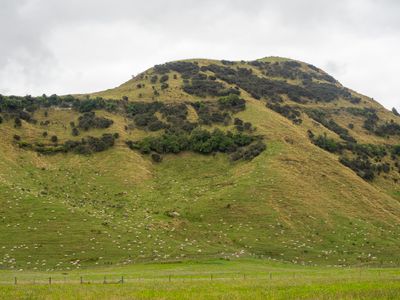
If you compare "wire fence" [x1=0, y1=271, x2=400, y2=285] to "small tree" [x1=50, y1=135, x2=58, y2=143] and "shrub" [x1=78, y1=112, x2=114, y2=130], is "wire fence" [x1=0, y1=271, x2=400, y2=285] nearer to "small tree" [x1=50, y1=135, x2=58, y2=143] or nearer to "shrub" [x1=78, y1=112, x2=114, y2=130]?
"small tree" [x1=50, y1=135, x2=58, y2=143]

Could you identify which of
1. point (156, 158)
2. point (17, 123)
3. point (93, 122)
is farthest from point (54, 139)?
point (156, 158)

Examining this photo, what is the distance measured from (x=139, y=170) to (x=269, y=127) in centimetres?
3062

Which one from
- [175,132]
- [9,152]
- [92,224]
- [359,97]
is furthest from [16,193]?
[359,97]

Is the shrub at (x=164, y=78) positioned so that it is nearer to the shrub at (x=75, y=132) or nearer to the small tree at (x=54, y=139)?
the shrub at (x=75, y=132)

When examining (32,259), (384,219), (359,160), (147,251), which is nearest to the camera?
(32,259)

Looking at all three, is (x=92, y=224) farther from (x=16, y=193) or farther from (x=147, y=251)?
(x=16, y=193)

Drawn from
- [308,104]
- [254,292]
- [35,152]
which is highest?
[308,104]

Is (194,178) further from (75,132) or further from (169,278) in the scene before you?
(169,278)

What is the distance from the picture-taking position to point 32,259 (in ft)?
168

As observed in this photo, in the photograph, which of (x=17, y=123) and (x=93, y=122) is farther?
(x=93, y=122)

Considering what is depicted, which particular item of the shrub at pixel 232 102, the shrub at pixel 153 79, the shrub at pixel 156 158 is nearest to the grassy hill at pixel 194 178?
the shrub at pixel 156 158

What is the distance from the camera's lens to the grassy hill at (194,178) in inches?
2293

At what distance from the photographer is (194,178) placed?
3310 inches

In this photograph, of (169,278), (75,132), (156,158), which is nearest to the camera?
(169,278)
